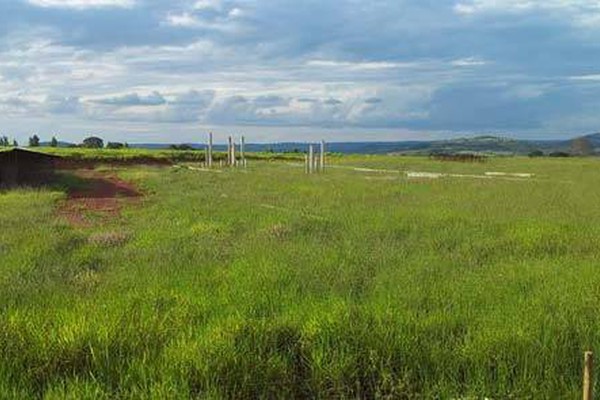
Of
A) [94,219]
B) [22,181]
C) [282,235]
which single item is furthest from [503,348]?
[22,181]

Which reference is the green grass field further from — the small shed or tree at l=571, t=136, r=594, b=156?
tree at l=571, t=136, r=594, b=156

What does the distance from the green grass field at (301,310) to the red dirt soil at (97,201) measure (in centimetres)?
378

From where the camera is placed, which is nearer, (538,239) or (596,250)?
(596,250)

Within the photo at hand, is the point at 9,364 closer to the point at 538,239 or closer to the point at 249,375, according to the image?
the point at 249,375

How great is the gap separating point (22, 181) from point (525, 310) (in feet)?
84.9

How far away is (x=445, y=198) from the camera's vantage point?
21.2 meters

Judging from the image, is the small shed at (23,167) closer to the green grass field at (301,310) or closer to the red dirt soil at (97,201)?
the red dirt soil at (97,201)

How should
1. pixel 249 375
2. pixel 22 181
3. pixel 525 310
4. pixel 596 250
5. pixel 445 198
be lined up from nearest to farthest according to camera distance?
pixel 249 375
pixel 525 310
pixel 596 250
pixel 445 198
pixel 22 181

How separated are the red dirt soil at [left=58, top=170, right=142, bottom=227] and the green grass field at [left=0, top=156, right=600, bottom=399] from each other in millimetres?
3781

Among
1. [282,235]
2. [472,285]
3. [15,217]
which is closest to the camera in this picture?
[472,285]

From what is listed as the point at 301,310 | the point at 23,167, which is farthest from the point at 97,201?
the point at 301,310

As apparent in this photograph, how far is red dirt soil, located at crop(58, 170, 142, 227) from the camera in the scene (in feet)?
58.9

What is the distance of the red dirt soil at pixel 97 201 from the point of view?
1795cm

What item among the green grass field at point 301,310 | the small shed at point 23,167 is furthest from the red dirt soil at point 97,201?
the green grass field at point 301,310
